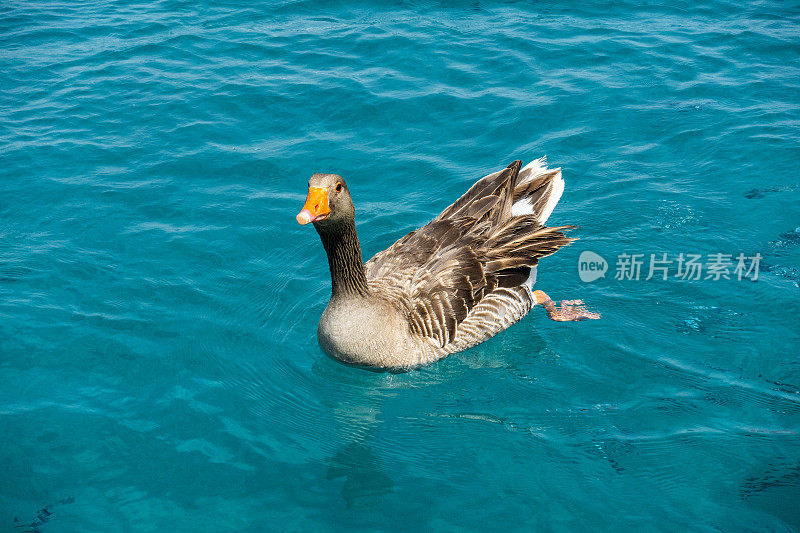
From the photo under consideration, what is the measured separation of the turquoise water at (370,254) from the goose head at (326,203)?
213 centimetres

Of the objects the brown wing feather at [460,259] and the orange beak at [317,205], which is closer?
the orange beak at [317,205]

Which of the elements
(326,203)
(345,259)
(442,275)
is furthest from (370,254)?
(326,203)

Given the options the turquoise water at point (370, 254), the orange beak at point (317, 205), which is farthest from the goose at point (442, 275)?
the turquoise water at point (370, 254)

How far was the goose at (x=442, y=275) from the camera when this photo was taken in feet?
27.9

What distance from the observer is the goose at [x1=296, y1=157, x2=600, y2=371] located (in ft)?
27.9

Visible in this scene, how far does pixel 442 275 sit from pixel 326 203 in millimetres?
2272

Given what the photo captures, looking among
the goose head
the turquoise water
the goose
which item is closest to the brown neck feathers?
the goose

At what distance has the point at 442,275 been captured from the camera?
9.33m

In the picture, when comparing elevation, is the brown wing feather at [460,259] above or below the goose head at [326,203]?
below

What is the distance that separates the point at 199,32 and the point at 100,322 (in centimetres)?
999

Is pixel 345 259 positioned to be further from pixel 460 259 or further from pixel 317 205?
pixel 460 259

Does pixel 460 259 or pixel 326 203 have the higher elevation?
pixel 326 203

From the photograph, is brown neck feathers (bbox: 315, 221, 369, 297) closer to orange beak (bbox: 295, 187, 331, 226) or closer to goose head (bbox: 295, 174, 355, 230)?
goose head (bbox: 295, 174, 355, 230)

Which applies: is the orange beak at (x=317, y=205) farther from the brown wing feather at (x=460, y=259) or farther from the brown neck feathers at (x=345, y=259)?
the brown wing feather at (x=460, y=259)
